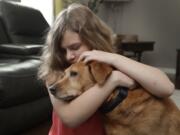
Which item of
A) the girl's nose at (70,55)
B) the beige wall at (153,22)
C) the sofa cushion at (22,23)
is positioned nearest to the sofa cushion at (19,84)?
the girl's nose at (70,55)

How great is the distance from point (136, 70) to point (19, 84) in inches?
39.5

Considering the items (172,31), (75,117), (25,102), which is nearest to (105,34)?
(75,117)

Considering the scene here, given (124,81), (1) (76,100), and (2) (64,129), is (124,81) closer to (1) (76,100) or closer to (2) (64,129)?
(1) (76,100)

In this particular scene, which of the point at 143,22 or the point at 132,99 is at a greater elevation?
the point at 132,99

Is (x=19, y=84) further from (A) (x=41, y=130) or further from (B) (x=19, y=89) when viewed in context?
(A) (x=41, y=130)

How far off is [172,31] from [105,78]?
4075 millimetres

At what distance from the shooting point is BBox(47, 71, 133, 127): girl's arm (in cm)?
120

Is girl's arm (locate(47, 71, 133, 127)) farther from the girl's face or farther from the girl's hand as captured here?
the girl's face

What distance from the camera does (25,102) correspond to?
7.13 ft

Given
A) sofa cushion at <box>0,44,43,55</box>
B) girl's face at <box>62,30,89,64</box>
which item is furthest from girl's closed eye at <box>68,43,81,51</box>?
sofa cushion at <box>0,44,43,55</box>

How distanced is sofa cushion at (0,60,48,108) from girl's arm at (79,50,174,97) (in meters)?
0.84

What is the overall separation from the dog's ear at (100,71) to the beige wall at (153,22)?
13.3ft

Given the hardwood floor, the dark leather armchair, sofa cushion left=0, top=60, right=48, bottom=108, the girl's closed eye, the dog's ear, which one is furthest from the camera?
the dark leather armchair

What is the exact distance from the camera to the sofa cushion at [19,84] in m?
1.95
